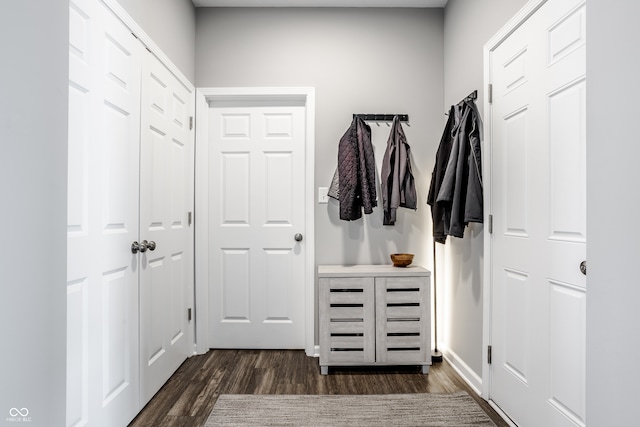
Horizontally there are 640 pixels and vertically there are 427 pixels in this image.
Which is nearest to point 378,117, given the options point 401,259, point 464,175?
point 464,175

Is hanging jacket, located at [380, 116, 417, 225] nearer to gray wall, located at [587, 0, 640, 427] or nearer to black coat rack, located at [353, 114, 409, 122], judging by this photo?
black coat rack, located at [353, 114, 409, 122]

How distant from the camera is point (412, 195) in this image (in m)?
2.84

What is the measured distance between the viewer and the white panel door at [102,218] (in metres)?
1.49

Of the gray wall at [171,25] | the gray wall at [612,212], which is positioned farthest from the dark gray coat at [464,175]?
the gray wall at [171,25]

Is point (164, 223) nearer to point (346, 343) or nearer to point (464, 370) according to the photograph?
point (346, 343)

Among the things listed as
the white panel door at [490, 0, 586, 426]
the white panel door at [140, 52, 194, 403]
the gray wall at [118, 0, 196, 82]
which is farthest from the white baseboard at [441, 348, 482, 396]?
the gray wall at [118, 0, 196, 82]

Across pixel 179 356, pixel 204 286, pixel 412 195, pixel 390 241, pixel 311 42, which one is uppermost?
pixel 311 42

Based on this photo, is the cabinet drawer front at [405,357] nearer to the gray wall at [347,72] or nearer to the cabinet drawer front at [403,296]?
the cabinet drawer front at [403,296]

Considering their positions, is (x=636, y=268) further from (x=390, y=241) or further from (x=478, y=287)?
(x=390, y=241)

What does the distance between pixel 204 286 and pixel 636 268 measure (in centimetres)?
276

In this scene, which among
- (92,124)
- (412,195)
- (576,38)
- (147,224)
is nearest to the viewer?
(576,38)

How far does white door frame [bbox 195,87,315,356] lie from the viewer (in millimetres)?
2938
